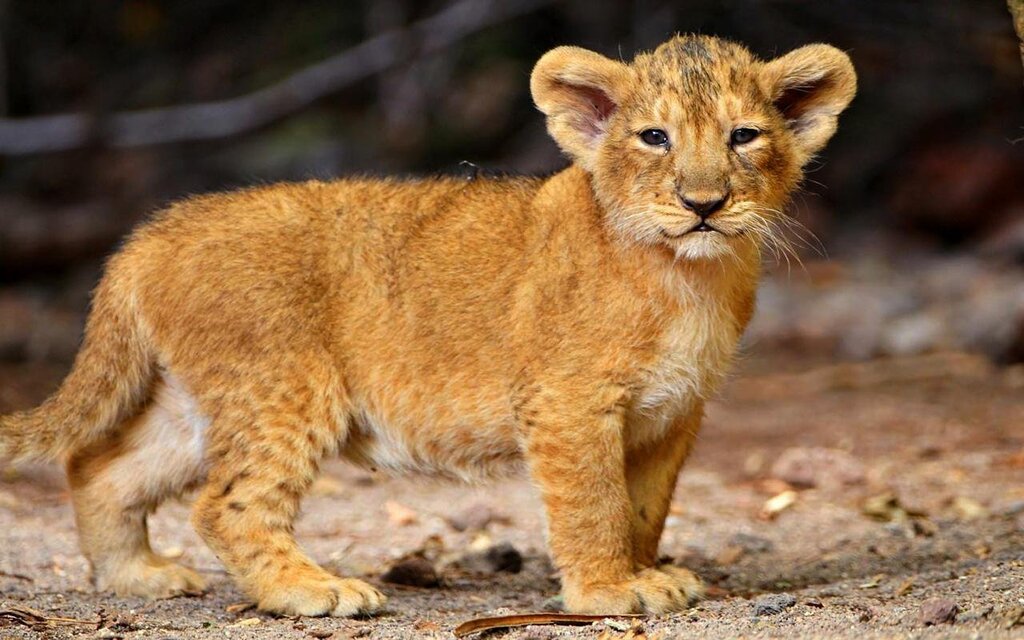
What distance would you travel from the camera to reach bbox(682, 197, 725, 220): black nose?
525 cm

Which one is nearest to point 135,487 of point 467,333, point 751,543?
point 467,333

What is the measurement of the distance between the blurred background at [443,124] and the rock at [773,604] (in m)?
7.51

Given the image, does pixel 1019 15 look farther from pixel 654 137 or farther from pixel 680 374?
pixel 680 374

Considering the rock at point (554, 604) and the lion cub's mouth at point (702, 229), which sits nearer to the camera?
the lion cub's mouth at point (702, 229)

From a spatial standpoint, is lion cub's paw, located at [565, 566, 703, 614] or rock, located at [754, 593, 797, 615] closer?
rock, located at [754, 593, 797, 615]

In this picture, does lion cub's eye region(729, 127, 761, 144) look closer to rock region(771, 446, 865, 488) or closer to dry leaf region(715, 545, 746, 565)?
dry leaf region(715, 545, 746, 565)

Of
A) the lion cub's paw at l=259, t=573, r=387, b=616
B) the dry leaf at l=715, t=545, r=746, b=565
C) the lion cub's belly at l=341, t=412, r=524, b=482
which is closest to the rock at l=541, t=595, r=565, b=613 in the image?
the lion cub's belly at l=341, t=412, r=524, b=482

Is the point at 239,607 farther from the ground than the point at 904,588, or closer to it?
farther from the ground

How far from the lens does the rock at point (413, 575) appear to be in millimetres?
6285

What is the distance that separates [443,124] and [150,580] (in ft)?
36.0

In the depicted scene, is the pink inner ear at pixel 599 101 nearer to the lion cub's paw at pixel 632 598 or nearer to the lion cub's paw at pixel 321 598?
the lion cub's paw at pixel 632 598

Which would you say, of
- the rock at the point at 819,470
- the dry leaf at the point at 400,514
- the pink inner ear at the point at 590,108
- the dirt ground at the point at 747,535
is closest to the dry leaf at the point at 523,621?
the dirt ground at the point at 747,535

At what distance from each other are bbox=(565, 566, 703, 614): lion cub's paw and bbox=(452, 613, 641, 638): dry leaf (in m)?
0.07

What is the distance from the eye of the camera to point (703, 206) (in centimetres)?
526
